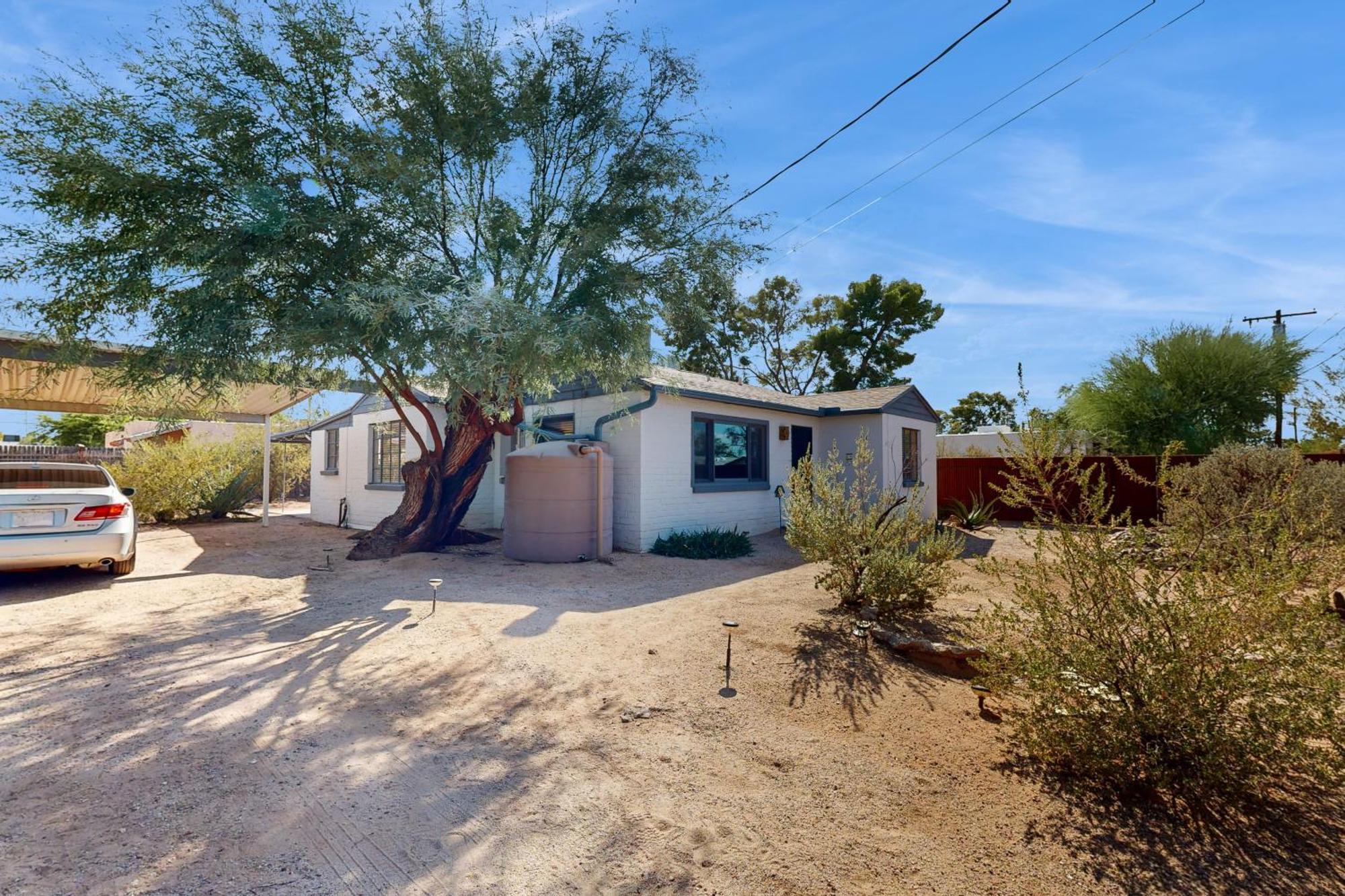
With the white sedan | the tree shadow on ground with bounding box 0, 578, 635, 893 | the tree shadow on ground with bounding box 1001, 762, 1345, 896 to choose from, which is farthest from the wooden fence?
the tree shadow on ground with bounding box 1001, 762, 1345, 896

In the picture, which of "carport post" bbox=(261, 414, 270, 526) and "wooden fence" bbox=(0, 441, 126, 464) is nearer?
"carport post" bbox=(261, 414, 270, 526)

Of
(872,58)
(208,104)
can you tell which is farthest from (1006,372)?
(208,104)

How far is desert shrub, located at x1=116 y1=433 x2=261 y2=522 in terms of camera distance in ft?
43.5

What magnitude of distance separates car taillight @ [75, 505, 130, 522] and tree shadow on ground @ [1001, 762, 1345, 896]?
8332 mm

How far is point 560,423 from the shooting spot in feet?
37.7

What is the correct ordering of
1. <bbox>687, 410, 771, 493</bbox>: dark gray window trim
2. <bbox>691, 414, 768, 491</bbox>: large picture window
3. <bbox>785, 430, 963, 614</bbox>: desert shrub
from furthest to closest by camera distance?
<bbox>691, 414, 768, 491</bbox>: large picture window
<bbox>687, 410, 771, 493</bbox>: dark gray window trim
<bbox>785, 430, 963, 614</bbox>: desert shrub

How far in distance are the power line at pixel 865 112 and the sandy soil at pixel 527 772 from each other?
20.4ft

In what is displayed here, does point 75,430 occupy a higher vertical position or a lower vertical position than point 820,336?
lower

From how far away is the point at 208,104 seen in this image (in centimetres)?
682

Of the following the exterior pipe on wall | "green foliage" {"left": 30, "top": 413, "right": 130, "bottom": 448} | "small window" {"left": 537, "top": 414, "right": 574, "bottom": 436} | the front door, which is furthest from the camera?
"green foliage" {"left": 30, "top": 413, "right": 130, "bottom": 448}

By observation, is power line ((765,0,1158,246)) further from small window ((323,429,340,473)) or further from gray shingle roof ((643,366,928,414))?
small window ((323,429,340,473))

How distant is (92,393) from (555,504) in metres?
9.59

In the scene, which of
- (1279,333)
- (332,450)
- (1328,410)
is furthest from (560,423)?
(1279,333)

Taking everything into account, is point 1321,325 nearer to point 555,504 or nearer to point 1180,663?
point 555,504
